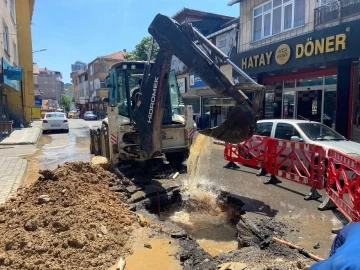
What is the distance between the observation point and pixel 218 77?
5438mm

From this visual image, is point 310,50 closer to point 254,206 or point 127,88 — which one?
point 127,88

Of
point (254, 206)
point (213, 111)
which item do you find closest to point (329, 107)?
point (254, 206)

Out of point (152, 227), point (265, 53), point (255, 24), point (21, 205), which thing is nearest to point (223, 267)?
point (152, 227)

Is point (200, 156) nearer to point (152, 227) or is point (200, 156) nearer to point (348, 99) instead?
point (152, 227)

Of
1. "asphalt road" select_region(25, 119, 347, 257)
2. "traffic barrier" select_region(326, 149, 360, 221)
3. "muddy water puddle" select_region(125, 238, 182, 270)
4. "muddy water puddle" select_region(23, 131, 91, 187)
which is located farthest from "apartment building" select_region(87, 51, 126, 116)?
"muddy water puddle" select_region(125, 238, 182, 270)

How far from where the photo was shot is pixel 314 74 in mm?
12312

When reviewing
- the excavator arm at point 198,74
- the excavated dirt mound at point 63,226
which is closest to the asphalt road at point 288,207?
the excavator arm at point 198,74

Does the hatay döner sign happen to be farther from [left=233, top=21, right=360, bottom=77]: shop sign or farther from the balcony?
the balcony

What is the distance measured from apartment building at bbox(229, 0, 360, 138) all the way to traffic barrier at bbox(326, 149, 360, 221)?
5.19 metres

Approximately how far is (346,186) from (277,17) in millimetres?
10835

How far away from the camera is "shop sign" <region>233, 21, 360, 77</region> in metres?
9.19

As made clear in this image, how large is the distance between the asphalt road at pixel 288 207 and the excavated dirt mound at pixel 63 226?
2430mm

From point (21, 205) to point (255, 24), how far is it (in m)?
13.6

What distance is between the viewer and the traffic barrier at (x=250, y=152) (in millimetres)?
8188
